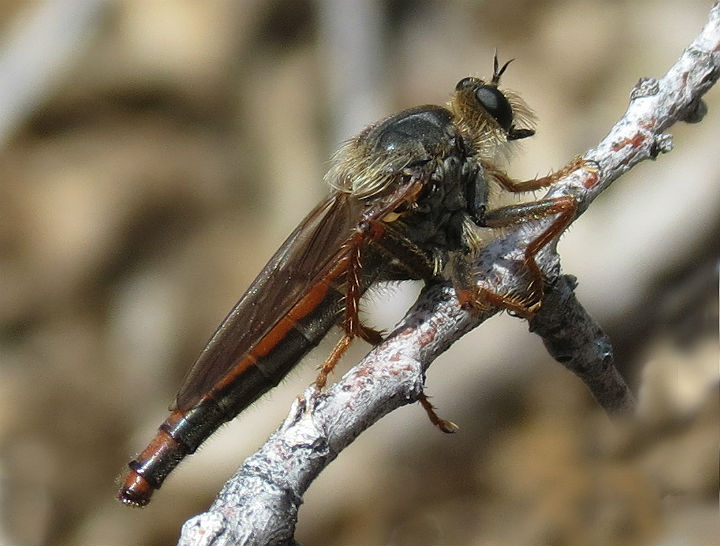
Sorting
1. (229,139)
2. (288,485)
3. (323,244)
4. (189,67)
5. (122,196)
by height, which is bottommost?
(288,485)

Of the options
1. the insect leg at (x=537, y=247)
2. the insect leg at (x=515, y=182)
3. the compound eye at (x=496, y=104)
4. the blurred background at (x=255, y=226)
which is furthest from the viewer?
the blurred background at (x=255, y=226)

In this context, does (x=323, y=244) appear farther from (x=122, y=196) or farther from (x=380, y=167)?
(x=122, y=196)

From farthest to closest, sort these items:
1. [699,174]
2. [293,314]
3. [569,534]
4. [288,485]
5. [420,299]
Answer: [699,174], [569,534], [293,314], [420,299], [288,485]

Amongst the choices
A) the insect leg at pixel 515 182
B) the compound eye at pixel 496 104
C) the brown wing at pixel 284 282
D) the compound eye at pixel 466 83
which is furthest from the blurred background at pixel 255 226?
the brown wing at pixel 284 282

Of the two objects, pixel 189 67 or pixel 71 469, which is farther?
pixel 189 67

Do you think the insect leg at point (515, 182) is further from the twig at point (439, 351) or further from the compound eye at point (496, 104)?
the twig at point (439, 351)

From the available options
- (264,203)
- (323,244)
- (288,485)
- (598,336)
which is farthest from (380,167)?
(264,203)

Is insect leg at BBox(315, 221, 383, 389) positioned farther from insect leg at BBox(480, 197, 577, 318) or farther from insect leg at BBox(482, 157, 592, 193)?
insect leg at BBox(482, 157, 592, 193)
